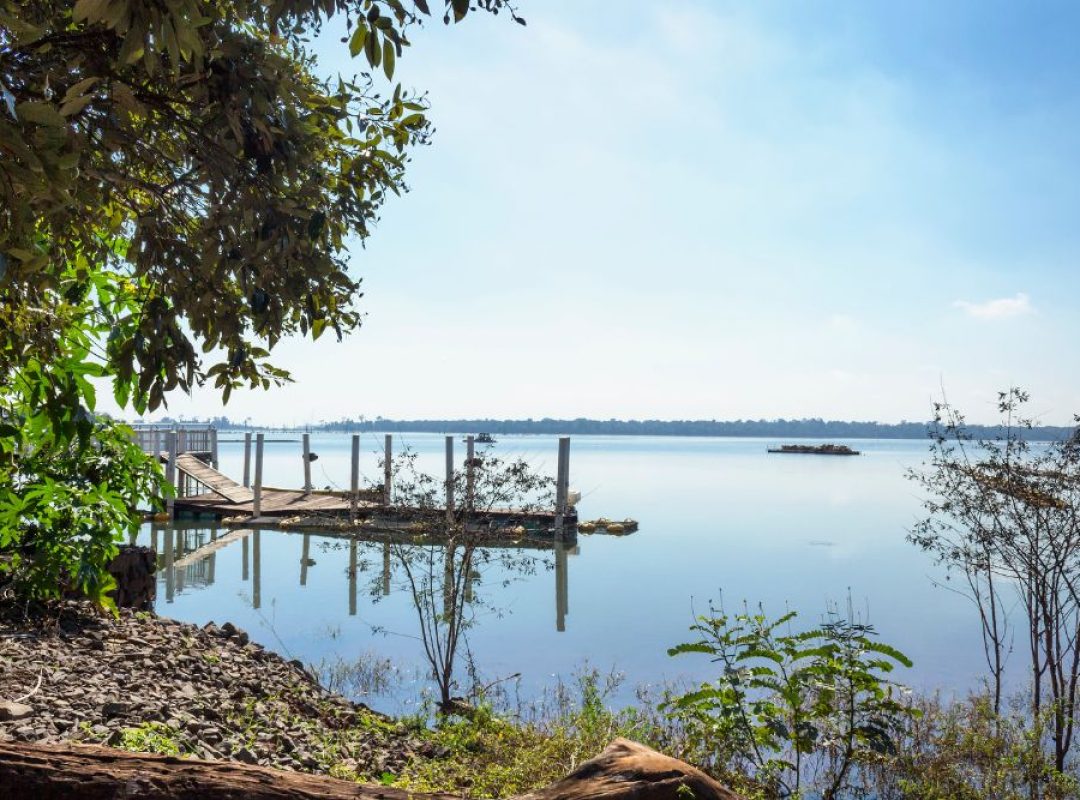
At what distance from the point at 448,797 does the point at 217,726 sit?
2.93 meters

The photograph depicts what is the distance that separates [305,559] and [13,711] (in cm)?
1728

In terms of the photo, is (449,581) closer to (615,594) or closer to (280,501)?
(615,594)

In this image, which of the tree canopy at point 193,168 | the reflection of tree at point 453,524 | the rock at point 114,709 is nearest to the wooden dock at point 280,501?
the reflection of tree at point 453,524

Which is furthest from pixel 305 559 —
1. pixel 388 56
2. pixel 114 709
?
pixel 388 56

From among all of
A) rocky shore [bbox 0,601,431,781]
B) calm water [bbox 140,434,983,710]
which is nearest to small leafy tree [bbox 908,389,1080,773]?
calm water [bbox 140,434,983,710]

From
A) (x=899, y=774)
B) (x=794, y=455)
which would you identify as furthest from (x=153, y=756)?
(x=794, y=455)

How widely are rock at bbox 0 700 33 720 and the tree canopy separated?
1.71 m

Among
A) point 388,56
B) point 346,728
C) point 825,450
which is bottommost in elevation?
point 825,450

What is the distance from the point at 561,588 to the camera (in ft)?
59.6

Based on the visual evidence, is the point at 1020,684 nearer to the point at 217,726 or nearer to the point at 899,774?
the point at 899,774

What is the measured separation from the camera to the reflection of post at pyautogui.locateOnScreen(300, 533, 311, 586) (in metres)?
18.8

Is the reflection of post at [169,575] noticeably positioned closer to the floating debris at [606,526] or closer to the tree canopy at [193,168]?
the floating debris at [606,526]

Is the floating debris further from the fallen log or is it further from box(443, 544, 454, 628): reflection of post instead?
the fallen log

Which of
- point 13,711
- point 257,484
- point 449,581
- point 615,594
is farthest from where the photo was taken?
point 257,484
